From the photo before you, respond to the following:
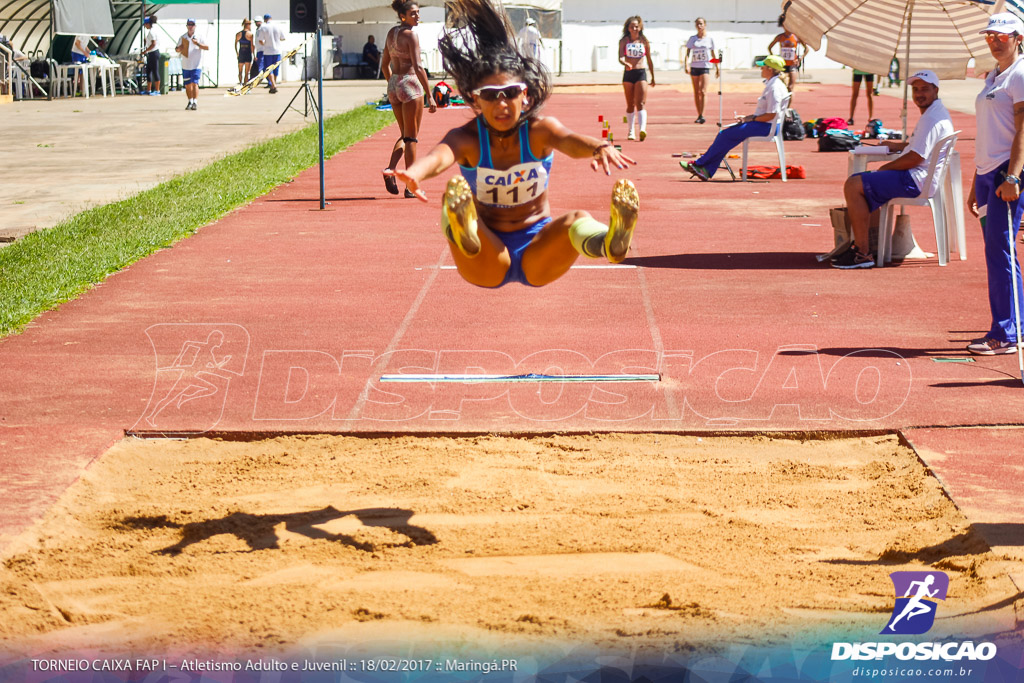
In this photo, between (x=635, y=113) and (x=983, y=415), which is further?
(x=635, y=113)

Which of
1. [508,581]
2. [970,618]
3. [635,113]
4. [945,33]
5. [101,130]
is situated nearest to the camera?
[970,618]

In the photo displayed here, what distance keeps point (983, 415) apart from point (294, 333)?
4869 mm

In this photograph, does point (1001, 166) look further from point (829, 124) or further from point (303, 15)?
point (829, 124)

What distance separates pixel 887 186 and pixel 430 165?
21.5 ft

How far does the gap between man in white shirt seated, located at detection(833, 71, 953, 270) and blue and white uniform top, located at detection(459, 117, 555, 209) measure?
5.33 meters

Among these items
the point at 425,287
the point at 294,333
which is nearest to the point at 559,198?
the point at 425,287

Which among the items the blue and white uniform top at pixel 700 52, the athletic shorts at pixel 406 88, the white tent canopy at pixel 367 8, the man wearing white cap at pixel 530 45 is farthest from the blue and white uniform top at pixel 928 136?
the white tent canopy at pixel 367 8

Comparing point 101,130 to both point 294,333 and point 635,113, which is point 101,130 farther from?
point 294,333

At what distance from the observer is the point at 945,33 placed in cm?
1388

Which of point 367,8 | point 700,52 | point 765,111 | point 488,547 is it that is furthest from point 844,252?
point 367,8

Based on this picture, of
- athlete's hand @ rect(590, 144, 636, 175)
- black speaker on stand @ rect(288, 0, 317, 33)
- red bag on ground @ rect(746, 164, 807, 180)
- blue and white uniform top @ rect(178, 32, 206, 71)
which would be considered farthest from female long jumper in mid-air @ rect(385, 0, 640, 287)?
blue and white uniform top @ rect(178, 32, 206, 71)

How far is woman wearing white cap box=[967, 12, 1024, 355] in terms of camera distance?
7.85 metres

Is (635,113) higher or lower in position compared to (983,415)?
higher

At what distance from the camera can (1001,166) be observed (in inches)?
319
